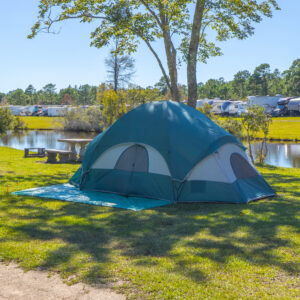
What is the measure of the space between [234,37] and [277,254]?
1191cm

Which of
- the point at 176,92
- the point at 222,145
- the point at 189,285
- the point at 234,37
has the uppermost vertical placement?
the point at 234,37

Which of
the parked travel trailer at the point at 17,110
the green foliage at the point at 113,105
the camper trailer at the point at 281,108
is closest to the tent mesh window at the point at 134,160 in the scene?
the green foliage at the point at 113,105

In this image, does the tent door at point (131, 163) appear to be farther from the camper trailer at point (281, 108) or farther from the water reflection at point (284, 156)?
the camper trailer at point (281, 108)

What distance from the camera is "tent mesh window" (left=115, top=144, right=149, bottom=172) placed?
313 inches

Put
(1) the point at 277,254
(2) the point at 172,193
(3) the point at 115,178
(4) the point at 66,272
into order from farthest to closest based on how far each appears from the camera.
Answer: (3) the point at 115,178, (2) the point at 172,193, (1) the point at 277,254, (4) the point at 66,272

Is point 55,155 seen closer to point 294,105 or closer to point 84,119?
point 84,119

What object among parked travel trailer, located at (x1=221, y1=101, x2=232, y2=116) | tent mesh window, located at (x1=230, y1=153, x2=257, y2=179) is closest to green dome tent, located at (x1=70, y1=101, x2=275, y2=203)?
tent mesh window, located at (x1=230, y1=153, x2=257, y2=179)

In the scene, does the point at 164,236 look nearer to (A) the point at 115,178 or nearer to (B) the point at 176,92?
(A) the point at 115,178

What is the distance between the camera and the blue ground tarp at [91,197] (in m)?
7.20

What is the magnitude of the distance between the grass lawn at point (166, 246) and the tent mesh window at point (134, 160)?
130 centimetres

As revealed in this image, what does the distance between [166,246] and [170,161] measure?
291cm

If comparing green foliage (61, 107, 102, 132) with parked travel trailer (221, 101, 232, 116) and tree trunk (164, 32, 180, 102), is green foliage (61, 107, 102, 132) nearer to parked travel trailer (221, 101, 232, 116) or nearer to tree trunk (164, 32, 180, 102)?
parked travel trailer (221, 101, 232, 116)

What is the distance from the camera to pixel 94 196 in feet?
25.9

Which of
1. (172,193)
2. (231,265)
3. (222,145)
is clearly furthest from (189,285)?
(222,145)
